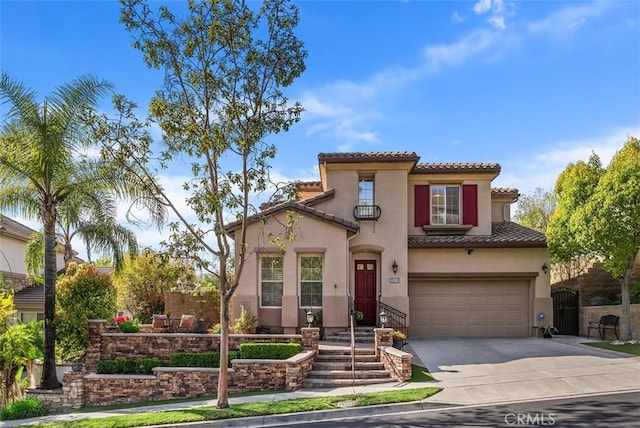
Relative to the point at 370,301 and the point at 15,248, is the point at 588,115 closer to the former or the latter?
the point at 370,301

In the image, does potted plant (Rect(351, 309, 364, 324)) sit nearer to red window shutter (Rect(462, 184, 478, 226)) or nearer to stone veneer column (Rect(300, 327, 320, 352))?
stone veneer column (Rect(300, 327, 320, 352))

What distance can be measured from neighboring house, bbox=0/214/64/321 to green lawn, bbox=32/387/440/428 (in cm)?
1334

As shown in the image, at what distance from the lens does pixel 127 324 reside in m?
17.9

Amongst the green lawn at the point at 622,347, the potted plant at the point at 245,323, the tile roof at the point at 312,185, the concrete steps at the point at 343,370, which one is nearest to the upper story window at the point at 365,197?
the tile roof at the point at 312,185

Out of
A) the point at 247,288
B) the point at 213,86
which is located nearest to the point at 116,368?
the point at 247,288

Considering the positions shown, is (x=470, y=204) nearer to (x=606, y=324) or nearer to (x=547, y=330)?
(x=547, y=330)

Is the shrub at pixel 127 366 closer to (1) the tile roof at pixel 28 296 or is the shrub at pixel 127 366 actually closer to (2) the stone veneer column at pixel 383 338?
(2) the stone veneer column at pixel 383 338

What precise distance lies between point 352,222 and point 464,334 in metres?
6.30

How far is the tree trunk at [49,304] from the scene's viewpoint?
50.5ft

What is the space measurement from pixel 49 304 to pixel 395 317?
11.7 metres

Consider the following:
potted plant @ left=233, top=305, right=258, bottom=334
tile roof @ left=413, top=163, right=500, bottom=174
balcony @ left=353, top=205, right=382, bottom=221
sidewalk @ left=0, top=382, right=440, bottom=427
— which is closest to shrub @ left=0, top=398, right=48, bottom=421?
sidewalk @ left=0, top=382, right=440, bottom=427

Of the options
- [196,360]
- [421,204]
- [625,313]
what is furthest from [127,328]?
[625,313]

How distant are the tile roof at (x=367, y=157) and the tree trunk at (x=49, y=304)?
10201 mm

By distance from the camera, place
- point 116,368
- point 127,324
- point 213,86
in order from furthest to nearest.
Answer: point 127,324 → point 116,368 → point 213,86
